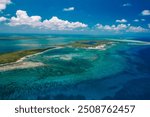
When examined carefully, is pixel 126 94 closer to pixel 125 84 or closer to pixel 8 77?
pixel 125 84

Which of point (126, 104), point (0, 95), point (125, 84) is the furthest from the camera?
point (125, 84)

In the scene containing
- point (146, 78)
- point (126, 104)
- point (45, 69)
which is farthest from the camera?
point (45, 69)

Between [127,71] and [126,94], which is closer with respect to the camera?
[126,94]

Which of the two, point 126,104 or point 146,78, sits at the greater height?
point 126,104

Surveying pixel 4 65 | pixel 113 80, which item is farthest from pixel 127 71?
pixel 4 65

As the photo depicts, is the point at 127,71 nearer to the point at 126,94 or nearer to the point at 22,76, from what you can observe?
the point at 126,94

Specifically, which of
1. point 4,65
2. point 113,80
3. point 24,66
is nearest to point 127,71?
point 113,80

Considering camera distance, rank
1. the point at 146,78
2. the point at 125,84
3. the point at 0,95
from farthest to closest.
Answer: the point at 146,78 < the point at 125,84 < the point at 0,95

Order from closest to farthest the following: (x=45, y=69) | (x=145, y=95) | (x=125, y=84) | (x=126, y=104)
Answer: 1. (x=126, y=104)
2. (x=145, y=95)
3. (x=125, y=84)
4. (x=45, y=69)

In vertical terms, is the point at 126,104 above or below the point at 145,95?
above
